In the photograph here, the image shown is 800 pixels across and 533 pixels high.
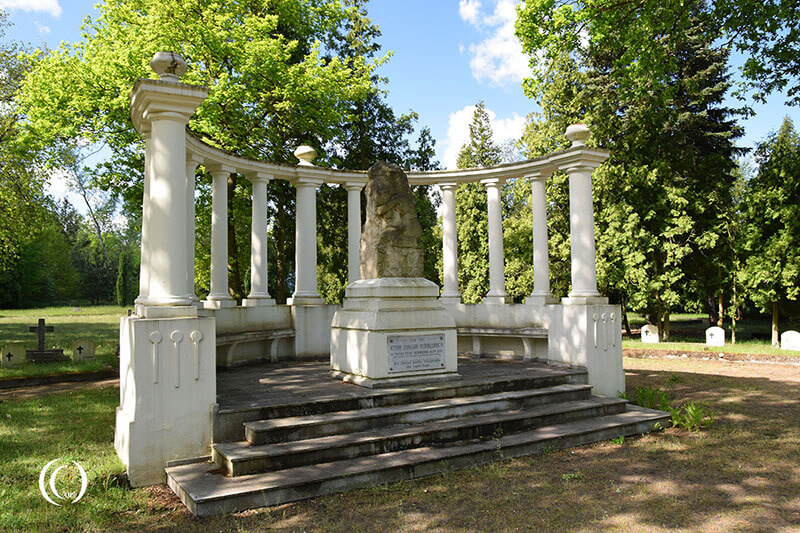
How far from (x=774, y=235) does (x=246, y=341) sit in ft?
68.0

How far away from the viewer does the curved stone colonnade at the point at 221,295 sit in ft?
19.7

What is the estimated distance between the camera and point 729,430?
24.8ft

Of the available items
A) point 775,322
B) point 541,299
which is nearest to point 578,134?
point 541,299

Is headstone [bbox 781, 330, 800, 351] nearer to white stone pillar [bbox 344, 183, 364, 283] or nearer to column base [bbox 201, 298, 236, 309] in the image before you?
white stone pillar [bbox 344, 183, 364, 283]

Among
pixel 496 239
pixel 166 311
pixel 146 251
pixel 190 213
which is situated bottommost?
pixel 166 311

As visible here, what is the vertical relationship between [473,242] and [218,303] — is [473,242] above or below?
above

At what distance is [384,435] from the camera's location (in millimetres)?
6164

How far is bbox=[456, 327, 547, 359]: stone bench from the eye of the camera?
10758mm

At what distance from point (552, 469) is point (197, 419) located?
4258 mm

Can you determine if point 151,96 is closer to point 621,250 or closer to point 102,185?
point 102,185

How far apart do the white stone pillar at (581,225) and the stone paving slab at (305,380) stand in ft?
5.51

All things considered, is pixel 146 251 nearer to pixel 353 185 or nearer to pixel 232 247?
pixel 353 185

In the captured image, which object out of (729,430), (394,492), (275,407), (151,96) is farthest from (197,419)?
(729,430)

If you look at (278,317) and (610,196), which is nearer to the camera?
(278,317)
